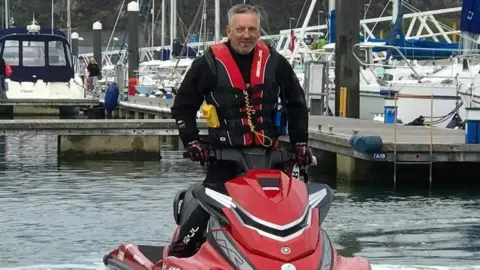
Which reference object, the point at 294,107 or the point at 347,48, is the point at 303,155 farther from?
the point at 347,48

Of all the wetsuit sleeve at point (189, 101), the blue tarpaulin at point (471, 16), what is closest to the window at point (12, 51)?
the blue tarpaulin at point (471, 16)

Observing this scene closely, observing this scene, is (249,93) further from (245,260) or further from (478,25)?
(478,25)

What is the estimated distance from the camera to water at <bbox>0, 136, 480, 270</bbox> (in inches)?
381

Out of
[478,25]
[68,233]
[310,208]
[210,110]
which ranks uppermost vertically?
[478,25]

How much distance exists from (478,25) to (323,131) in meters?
6.11

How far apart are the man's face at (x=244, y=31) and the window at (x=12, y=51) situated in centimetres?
2819

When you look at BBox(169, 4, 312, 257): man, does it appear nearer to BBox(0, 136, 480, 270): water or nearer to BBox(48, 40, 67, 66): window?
BBox(0, 136, 480, 270): water

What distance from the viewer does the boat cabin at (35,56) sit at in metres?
34.0

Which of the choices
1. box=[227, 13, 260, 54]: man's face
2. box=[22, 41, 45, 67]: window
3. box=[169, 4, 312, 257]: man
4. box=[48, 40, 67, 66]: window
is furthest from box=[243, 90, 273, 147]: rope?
box=[48, 40, 67, 66]: window

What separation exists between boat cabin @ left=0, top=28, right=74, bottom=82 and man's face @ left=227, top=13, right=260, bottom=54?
27616 mm

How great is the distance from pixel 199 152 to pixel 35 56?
2853cm

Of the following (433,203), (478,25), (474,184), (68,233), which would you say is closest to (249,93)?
(68,233)

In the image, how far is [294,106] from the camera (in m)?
7.18

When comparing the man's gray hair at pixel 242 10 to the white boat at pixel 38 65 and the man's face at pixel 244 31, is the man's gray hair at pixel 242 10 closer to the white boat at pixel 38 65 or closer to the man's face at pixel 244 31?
the man's face at pixel 244 31
